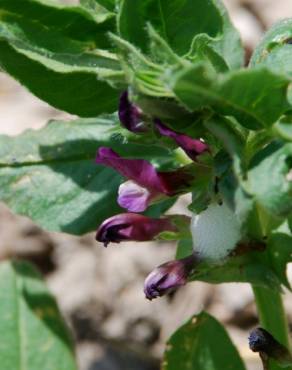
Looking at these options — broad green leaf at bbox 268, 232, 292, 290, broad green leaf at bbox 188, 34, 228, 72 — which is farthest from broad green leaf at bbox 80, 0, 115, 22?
broad green leaf at bbox 268, 232, 292, 290

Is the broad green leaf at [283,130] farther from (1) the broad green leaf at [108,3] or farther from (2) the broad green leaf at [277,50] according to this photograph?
(1) the broad green leaf at [108,3]

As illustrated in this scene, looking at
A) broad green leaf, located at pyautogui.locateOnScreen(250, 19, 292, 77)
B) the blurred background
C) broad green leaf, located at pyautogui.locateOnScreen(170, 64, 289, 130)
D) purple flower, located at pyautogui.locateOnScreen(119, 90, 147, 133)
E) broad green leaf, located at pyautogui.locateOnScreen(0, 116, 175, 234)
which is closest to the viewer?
broad green leaf, located at pyautogui.locateOnScreen(170, 64, 289, 130)

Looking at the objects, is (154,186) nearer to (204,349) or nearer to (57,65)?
(57,65)

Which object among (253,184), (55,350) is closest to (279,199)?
(253,184)

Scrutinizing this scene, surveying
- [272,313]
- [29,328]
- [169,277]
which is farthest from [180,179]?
[29,328]

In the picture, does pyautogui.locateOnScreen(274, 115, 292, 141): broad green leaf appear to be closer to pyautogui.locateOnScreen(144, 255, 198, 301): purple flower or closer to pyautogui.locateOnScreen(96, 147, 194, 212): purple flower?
pyautogui.locateOnScreen(96, 147, 194, 212): purple flower

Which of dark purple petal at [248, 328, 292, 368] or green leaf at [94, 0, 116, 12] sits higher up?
green leaf at [94, 0, 116, 12]

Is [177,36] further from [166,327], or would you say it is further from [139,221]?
[166,327]
